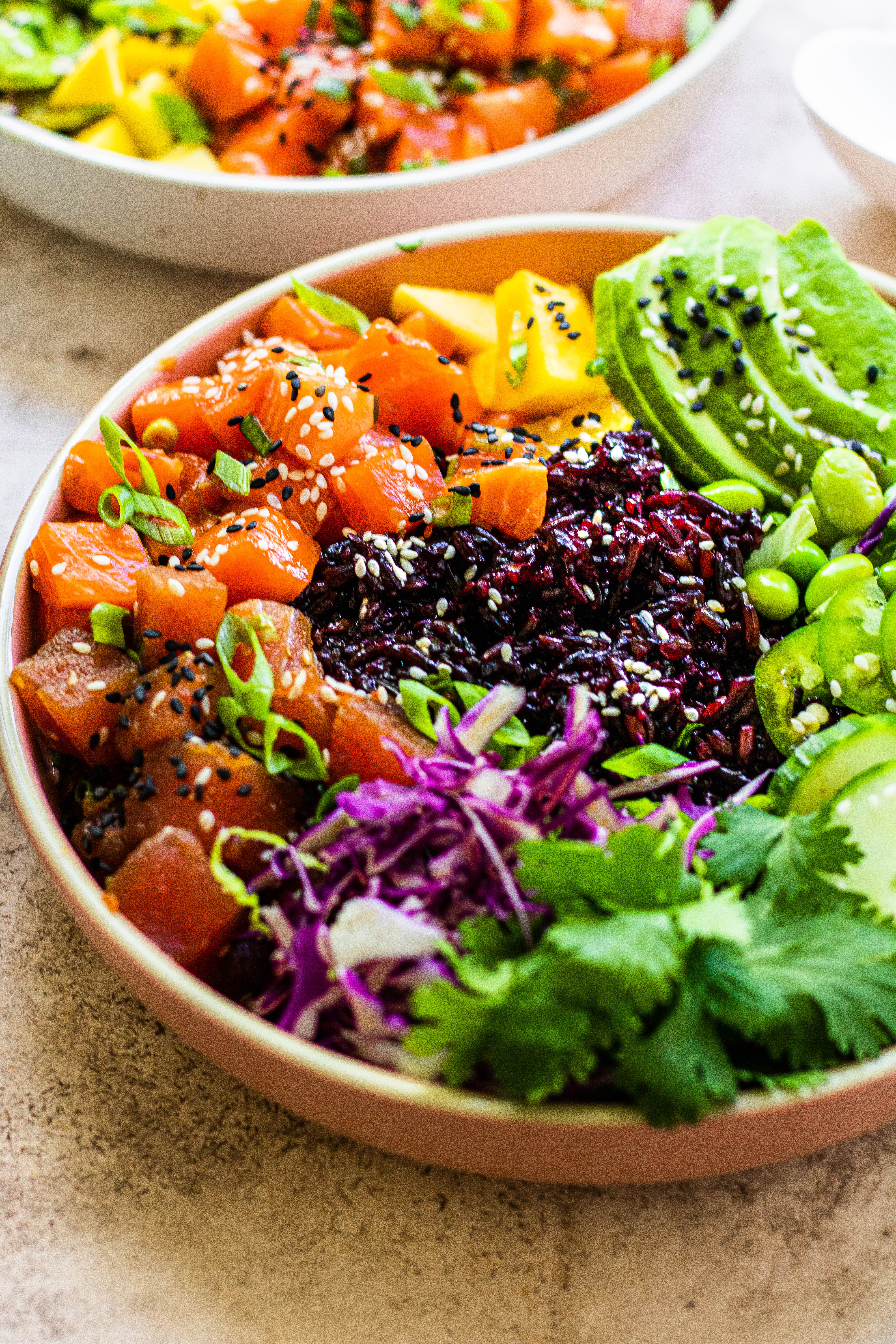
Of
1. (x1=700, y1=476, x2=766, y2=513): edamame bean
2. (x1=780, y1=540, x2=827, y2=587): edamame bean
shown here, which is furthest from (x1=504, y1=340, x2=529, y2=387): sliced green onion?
(x1=780, y1=540, x2=827, y2=587): edamame bean

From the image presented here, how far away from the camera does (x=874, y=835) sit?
1601 millimetres

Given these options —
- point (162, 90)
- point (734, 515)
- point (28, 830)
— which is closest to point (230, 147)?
point (162, 90)

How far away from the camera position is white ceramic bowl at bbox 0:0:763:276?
260cm

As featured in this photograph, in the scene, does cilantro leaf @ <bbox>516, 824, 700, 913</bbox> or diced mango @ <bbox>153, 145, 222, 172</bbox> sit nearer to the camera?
cilantro leaf @ <bbox>516, 824, 700, 913</bbox>

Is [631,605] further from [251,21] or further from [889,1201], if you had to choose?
[251,21]

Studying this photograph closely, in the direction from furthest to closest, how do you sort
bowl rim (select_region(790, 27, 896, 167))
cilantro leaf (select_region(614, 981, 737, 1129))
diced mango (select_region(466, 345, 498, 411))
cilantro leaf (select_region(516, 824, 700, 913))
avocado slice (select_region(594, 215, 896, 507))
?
1. bowl rim (select_region(790, 27, 896, 167))
2. diced mango (select_region(466, 345, 498, 411))
3. avocado slice (select_region(594, 215, 896, 507))
4. cilantro leaf (select_region(516, 824, 700, 913))
5. cilantro leaf (select_region(614, 981, 737, 1129))

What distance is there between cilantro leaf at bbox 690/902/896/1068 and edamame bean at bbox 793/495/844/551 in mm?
933

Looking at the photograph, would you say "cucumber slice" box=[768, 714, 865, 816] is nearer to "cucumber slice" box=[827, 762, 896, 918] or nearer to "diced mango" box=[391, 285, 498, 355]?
"cucumber slice" box=[827, 762, 896, 918]

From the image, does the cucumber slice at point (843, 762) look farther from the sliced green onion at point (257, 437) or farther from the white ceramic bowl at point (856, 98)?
the white ceramic bowl at point (856, 98)

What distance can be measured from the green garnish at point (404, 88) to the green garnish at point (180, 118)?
1.64 ft

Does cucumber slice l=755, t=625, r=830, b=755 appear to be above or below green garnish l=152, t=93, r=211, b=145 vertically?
below

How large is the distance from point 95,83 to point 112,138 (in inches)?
7.0

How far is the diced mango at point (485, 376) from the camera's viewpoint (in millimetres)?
2383

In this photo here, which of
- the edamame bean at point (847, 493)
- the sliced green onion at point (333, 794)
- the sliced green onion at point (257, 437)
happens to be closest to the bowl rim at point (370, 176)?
the sliced green onion at point (257, 437)
